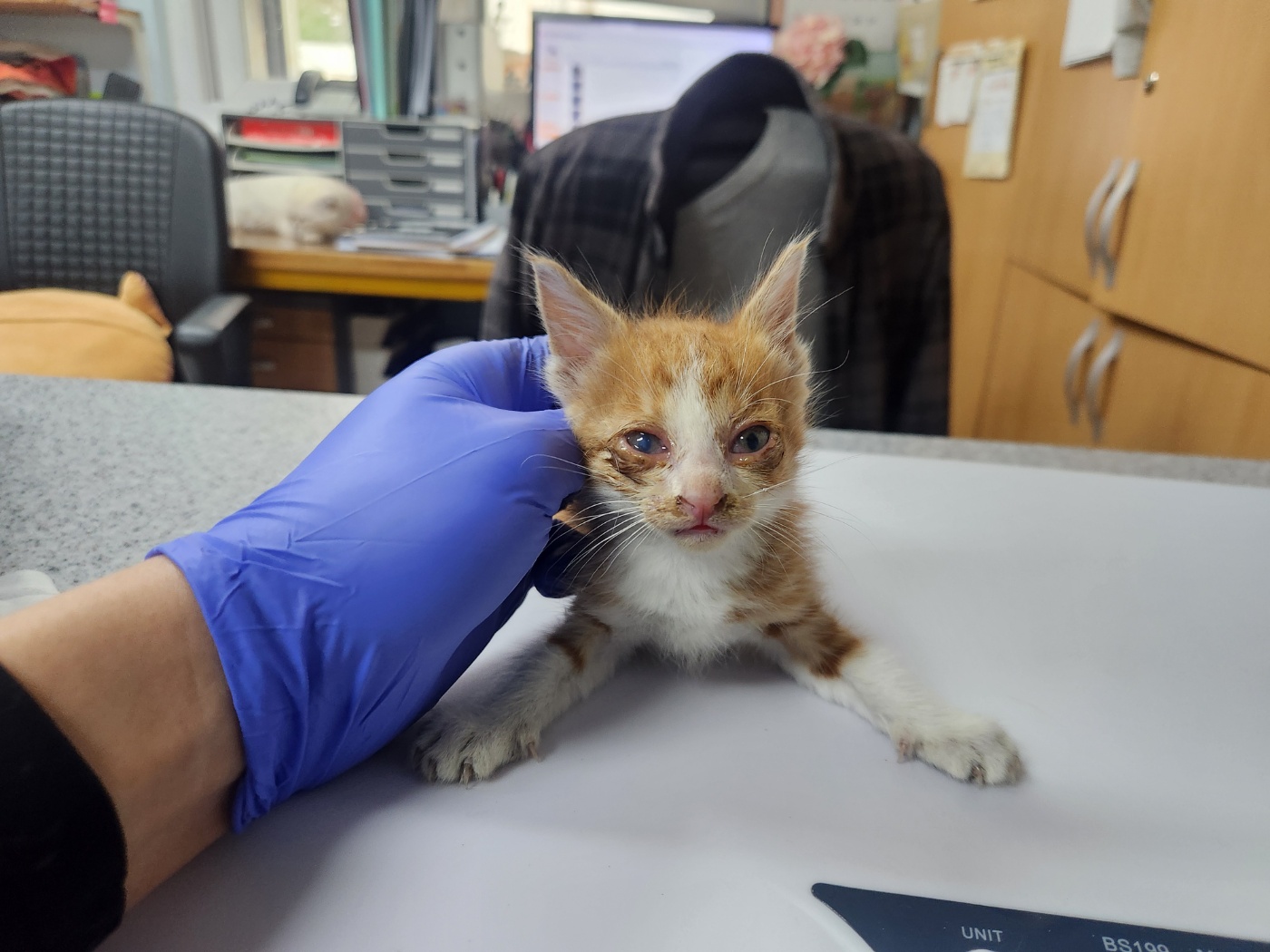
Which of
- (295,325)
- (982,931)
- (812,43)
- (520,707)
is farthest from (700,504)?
(812,43)

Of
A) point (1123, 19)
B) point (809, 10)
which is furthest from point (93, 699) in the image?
point (809, 10)

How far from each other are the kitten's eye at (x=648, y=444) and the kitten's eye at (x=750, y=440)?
0.06 meters

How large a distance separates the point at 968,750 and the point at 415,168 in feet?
8.34

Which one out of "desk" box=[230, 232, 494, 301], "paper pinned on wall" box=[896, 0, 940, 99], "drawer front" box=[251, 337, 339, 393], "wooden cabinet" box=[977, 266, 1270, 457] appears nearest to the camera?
"wooden cabinet" box=[977, 266, 1270, 457]

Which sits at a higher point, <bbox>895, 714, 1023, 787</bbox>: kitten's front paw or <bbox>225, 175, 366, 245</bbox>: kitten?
<bbox>225, 175, 366, 245</bbox>: kitten

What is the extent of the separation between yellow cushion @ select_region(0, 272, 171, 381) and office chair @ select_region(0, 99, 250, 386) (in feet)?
0.29

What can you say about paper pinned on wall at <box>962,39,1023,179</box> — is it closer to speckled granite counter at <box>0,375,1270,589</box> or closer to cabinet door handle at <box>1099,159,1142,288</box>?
cabinet door handle at <box>1099,159,1142,288</box>

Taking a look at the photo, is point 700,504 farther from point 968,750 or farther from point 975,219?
point 975,219

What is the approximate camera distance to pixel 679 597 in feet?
2.33

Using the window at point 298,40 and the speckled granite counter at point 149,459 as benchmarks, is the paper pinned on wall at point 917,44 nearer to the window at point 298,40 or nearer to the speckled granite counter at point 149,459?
the window at point 298,40

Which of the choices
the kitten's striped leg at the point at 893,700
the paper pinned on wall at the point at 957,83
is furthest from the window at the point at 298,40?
the kitten's striped leg at the point at 893,700

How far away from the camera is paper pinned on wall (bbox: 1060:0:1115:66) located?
68.6 inches

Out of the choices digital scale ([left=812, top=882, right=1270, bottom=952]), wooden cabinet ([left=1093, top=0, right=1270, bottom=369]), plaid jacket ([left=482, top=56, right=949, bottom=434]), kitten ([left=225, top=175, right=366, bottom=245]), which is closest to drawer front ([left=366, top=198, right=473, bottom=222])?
kitten ([left=225, top=175, right=366, bottom=245])

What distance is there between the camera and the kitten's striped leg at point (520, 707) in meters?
0.57
